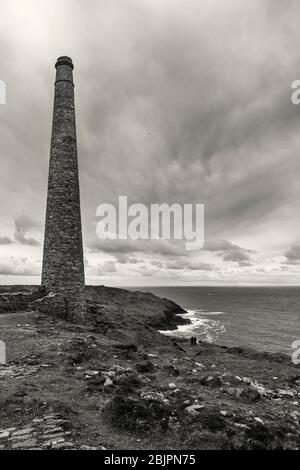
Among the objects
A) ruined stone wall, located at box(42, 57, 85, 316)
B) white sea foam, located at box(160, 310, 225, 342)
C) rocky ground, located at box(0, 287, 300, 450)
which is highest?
ruined stone wall, located at box(42, 57, 85, 316)

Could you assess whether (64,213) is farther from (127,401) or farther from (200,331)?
(200,331)

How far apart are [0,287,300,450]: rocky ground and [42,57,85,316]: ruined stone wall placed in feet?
24.3

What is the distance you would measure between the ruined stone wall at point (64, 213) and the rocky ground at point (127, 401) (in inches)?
291

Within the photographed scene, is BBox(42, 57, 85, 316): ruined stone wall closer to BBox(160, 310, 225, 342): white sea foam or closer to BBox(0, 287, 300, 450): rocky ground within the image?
BBox(0, 287, 300, 450): rocky ground

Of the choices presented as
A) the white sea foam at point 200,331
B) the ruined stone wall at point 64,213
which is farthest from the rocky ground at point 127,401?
the white sea foam at point 200,331

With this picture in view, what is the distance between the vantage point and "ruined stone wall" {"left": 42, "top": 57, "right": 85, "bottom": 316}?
A: 23828mm

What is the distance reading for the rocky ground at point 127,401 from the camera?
7035 millimetres

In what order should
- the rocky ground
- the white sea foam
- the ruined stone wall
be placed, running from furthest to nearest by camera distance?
the white sea foam, the ruined stone wall, the rocky ground

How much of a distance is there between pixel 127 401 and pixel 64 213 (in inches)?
712

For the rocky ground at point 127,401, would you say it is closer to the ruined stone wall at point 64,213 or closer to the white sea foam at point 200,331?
the ruined stone wall at point 64,213

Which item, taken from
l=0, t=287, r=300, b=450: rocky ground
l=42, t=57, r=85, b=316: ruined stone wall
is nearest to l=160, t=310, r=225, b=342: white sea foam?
l=42, t=57, r=85, b=316: ruined stone wall

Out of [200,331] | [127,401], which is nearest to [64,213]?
[127,401]
